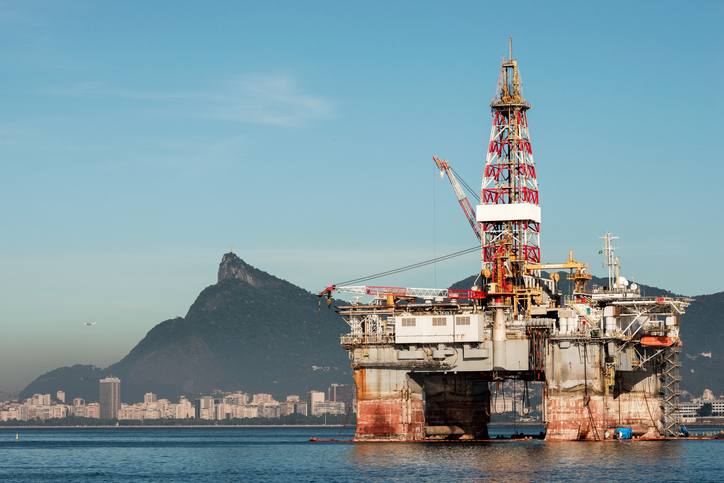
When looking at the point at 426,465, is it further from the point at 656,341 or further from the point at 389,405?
the point at 656,341

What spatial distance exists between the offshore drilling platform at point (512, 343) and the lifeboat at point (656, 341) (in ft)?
0.43

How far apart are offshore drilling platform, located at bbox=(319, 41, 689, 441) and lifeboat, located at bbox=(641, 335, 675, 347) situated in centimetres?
13

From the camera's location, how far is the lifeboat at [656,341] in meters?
107

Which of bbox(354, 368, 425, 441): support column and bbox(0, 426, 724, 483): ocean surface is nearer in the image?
bbox(0, 426, 724, 483): ocean surface

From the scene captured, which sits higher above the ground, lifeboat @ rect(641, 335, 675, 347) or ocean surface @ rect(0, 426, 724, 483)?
lifeboat @ rect(641, 335, 675, 347)

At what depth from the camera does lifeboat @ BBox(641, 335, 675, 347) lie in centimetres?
10706

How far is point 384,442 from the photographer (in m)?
106

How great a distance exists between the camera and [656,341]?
10738cm

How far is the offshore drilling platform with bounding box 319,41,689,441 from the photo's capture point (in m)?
101

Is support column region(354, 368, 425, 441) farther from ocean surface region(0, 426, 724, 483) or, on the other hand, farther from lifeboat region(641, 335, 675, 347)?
lifeboat region(641, 335, 675, 347)

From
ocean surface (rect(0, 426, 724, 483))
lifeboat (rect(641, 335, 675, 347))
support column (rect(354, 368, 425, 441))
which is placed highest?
lifeboat (rect(641, 335, 675, 347))

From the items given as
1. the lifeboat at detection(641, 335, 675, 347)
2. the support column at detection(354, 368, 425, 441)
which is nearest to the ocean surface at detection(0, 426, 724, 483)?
the support column at detection(354, 368, 425, 441)

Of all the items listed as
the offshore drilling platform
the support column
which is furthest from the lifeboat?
the support column

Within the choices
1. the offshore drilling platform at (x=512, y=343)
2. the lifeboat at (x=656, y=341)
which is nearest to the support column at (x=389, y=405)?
the offshore drilling platform at (x=512, y=343)
